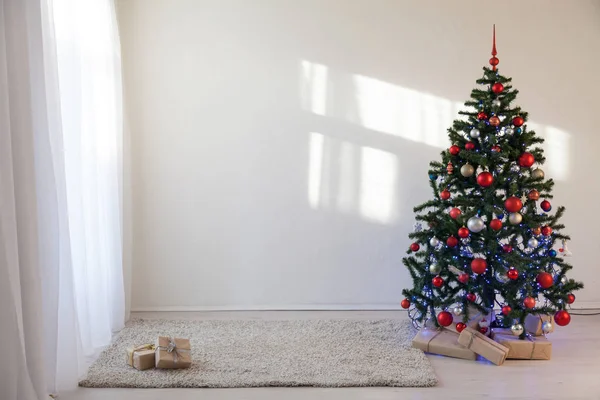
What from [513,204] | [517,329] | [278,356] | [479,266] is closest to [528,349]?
[517,329]

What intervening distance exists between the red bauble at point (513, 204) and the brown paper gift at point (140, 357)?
1.99 m

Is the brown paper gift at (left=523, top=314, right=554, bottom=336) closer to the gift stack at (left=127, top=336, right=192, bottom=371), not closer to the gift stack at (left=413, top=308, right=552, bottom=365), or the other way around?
the gift stack at (left=413, top=308, right=552, bottom=365)

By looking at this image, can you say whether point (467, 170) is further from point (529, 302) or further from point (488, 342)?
point (488, 342)

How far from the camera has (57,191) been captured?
269cm

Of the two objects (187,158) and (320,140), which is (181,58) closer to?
(187,158)

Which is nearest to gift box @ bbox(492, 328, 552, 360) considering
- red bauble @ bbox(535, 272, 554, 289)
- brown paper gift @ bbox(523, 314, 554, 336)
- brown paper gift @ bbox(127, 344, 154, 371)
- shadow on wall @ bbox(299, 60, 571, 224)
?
brown paper gift @ bbox(523, 314, 554, 336)

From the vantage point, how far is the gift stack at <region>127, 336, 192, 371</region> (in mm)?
3039

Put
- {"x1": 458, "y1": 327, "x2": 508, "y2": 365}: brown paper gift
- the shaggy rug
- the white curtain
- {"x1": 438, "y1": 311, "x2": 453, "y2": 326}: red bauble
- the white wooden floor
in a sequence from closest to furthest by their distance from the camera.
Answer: the white curtain, the white wooden floor, the shaggy rug, {"x1": 458, "y1": 327, "x2": 508, "y2": 365}: brown paper gift, {"x1": 438, "y1": 311, "x2": 453, "y2": 326}: red bauble

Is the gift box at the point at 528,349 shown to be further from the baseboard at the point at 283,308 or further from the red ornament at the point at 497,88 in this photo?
the red ornament at the point at 497,88

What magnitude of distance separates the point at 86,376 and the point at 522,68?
3.35 metres

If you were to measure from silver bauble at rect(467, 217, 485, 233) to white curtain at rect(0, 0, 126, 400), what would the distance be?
6.64 feet

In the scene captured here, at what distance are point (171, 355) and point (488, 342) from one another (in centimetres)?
164

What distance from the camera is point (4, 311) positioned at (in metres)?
2.25

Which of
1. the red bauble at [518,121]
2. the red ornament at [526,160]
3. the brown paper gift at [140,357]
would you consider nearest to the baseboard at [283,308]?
the brown paper gift at [140,357]
